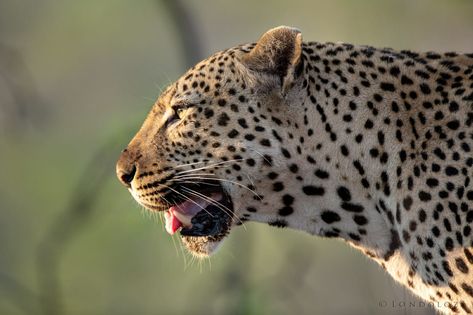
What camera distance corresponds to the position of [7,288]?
2294 cm

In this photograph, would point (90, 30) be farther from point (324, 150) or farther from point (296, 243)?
point (324, 150)

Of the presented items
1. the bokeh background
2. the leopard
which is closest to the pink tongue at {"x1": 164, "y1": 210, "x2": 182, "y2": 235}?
the leopard

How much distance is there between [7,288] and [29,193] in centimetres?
757

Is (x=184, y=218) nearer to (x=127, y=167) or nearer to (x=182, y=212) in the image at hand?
(x=182, y=212)

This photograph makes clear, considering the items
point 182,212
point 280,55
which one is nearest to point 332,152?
point 280,55

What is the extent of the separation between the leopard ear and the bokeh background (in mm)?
7329

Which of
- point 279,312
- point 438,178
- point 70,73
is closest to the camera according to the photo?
point 438,178

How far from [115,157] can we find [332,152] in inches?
380

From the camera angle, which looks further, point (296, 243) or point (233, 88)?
point (296, 243)

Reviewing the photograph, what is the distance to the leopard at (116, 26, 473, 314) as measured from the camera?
7.79 meters

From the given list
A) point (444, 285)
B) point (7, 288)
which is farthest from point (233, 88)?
point (7, 288)

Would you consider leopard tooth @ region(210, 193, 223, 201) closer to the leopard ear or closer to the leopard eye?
the leopard eye

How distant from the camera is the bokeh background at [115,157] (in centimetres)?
1892

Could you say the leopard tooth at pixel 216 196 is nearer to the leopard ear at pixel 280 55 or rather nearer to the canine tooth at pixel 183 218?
the canine tooth at pixel 183 218
